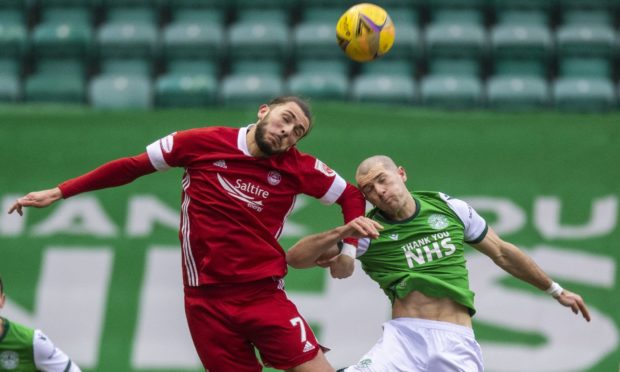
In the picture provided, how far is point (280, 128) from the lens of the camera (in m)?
5.20

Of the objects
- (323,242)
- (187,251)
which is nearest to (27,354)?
(187,251)

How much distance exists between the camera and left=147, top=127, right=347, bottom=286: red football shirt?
518cm

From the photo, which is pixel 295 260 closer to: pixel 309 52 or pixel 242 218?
pixel 242 218

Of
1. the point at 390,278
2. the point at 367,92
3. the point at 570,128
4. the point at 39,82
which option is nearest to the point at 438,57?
the point at 367,92

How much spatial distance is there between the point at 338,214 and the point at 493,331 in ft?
4.93

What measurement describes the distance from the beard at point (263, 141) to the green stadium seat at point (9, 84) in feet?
16.1

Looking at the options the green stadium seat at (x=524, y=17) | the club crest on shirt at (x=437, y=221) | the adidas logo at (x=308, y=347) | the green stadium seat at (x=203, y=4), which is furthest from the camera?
the green stadium seat at (x=203, y=4)

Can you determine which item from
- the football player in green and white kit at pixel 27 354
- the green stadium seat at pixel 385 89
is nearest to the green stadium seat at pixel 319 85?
the green stadium seat at pixel 385 89

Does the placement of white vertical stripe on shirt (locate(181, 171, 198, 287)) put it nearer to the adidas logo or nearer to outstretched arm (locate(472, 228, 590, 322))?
the adidas logo

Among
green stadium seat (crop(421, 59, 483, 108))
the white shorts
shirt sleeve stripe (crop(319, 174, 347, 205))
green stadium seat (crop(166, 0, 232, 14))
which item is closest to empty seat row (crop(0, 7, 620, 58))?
green stadium seat (crop(166, 0, 232, 14))

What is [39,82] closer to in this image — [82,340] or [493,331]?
[82,340]

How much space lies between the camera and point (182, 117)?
8094 millimetres

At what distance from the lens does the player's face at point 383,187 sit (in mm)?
5258

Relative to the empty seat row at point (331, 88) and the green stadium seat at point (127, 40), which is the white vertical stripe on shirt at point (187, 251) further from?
the green stadium seat at point (127, 40)
